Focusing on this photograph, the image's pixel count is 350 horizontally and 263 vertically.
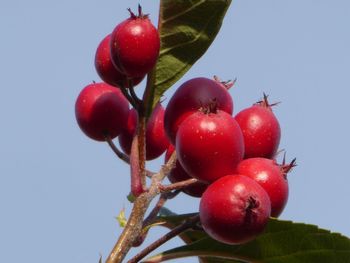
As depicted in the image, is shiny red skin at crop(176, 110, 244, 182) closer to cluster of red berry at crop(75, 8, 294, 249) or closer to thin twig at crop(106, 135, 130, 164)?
cluster of red berry at crop(75, 8, 294, 249)

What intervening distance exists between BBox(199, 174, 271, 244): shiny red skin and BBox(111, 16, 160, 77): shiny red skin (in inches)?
22.9

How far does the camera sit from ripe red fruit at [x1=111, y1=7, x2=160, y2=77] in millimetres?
3584

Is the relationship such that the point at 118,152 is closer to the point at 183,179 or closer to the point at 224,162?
the point at 183,179

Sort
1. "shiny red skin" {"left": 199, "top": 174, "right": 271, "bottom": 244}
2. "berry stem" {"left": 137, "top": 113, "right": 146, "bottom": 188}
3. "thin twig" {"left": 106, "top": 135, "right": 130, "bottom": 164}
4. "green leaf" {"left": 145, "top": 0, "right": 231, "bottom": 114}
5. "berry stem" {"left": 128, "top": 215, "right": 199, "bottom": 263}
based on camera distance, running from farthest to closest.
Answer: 1. "thin twig" {"left": 106, "top": 135, "right": 130, "bottom": 164}
2. "green leaf" {"left": 145, "top": 0, "right": 231, "bottom": 114}
3. "berry stem" {"left": 137, "top": 113, "right": 146, "bottom": 188}
4. "berry stem" {"left": 128, "top": 215, "right": 199, "bottom": 263}
5. "shiny red skin" {"left": 199, "top": 174, "right": 271, "bottom": 244}

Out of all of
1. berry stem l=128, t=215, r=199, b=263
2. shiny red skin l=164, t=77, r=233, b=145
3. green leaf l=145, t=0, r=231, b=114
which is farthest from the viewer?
green leaf l=145, t=0, r=231, b=114

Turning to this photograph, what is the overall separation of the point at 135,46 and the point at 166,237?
2.44ft

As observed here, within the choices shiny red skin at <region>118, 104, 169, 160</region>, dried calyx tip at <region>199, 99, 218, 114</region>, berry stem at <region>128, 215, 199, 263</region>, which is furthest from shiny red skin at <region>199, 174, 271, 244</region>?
shiny red skin at <region>118, 104, 169, 160</region>

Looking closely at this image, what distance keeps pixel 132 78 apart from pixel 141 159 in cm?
36

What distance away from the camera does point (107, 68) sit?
3854 millimetres

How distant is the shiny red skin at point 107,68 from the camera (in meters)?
3.83

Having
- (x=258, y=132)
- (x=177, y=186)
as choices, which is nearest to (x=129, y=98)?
(x=177, y=186)

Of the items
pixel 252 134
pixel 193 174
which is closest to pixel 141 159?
pixel 193 174

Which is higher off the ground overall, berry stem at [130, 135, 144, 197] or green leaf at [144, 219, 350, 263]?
berry stem at [130, 135, 144, 197]

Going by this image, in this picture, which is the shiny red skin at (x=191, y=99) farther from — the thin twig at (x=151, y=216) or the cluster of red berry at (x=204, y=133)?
the thin twig at (x=151, y=216)
